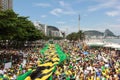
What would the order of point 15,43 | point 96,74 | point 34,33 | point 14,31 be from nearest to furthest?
point 96,74, point 14,31, point 15,43, point 34,33

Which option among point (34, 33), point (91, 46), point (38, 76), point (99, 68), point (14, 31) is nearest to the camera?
point (38, 76)

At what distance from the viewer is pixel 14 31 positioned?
45.2 metres

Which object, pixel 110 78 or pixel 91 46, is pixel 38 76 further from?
pixel 91 46

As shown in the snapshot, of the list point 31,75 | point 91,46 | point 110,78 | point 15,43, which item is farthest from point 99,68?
point 15,43

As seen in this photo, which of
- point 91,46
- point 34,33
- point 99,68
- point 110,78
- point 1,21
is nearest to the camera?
point 110,78

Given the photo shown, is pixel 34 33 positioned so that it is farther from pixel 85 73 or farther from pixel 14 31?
pixel 85 73

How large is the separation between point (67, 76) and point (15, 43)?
67.0m

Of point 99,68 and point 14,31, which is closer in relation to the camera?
point 99,68

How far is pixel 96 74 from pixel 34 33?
7700cm

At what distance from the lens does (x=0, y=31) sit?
43031mm

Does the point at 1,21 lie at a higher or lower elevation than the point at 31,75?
higher

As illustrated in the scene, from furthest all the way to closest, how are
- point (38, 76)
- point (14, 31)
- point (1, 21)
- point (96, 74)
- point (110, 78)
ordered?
point (14, 31)
point (1, 21)
point (96, 74)
point (110, 78)
point (38, 76)

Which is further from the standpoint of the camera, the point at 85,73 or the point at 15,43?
the point at 15,43

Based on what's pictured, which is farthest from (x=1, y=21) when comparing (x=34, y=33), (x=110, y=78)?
(x=34, y=33)
